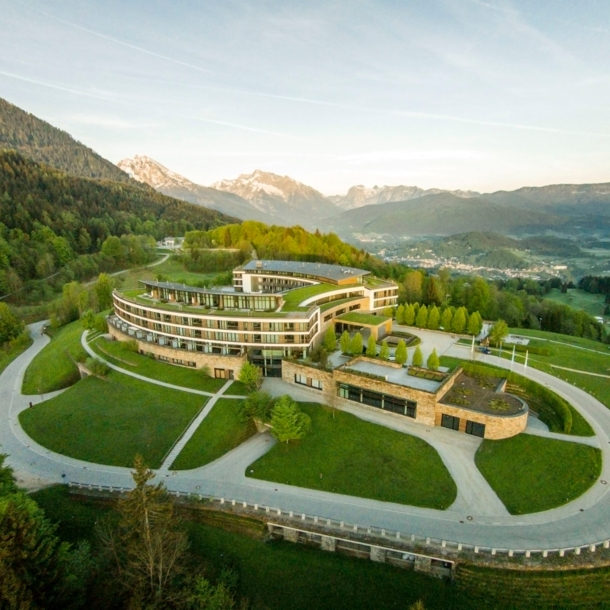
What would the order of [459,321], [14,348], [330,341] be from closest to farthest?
1. [330,341]
2. [459,321]
3. [14,348]

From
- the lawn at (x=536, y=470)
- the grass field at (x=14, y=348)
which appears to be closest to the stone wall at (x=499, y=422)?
the lawn at (x=536, y=470)

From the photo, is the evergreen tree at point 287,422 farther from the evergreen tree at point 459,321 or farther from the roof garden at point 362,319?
the evergreen tree at point 459,321

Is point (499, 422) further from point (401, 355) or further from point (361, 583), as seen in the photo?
point (361, 583)

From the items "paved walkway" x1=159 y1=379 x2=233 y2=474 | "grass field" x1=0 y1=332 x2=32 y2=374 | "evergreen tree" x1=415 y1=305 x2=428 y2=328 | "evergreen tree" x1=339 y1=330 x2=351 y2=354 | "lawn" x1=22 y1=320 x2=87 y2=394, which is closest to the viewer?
"paved walkway" x1=159 y1=379 x2=233 y2=474

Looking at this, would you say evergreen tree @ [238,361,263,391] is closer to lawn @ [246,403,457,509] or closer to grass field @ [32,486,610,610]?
lawn @ [246,403,457,509]

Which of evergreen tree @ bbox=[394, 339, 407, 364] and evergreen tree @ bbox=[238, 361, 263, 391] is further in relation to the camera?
evergreen tree @ bbox=[394, 339, 407, 364]

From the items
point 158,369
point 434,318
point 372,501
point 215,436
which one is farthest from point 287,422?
point 434,318

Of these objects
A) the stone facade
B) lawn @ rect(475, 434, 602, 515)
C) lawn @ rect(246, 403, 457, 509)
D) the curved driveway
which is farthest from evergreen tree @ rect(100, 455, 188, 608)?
lawn @ rect(475, 434, 602, 515)
